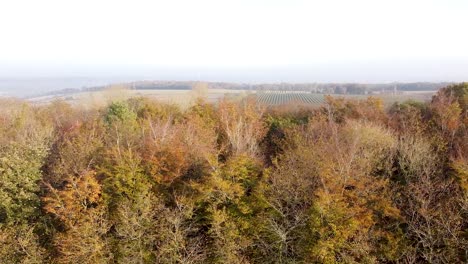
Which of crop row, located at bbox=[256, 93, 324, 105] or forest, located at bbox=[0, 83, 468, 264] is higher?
crop row, located at bbox=[256, 93, 324, 105]

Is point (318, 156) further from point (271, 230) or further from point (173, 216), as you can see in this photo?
point (173, 216)

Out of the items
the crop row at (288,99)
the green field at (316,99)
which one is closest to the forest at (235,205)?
the green field at (316,99)

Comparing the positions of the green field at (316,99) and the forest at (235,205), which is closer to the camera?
→ the forest at (235,205)

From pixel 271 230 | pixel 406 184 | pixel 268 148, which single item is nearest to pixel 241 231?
pixel 271 230

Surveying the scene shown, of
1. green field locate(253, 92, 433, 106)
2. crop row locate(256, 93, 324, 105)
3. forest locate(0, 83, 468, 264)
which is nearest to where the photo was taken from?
forest locate(0, 83, 468, 264)

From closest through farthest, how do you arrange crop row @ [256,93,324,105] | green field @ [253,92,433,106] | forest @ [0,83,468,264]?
forest @ [0,83,468,264], green field @ [253,92,433,106], crop row @ [256,93,324,105]

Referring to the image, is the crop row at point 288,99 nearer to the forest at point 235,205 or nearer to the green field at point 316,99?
the green field at point 316,99

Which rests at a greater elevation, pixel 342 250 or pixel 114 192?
pixel 114 192

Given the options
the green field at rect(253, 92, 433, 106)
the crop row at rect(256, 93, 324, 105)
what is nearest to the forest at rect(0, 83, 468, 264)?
the green field at rect(253, 92, 433, 106)

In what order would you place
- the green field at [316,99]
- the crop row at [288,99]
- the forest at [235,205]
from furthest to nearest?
the crop row at [288,99], the green field at [316,99], the forest at [235,205]

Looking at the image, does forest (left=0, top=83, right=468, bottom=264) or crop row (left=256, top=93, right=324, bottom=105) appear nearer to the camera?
forest (left=0, top=83, right=468, bottom=264)

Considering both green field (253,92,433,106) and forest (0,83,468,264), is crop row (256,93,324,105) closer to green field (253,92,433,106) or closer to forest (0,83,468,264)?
green field (253,92,433,106)
